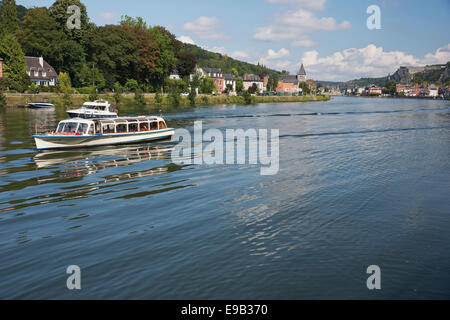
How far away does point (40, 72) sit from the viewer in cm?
10712

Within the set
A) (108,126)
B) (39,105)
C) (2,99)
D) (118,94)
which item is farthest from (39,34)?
(108,126)

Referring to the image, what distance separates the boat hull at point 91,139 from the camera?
32.8 m

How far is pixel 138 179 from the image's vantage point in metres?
23.2

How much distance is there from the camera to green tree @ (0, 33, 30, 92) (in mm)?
95625

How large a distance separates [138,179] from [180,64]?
123431 millimetres

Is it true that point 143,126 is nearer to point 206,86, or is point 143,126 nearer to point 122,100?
point 122,100

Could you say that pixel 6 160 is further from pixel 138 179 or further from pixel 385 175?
pixel 385 175

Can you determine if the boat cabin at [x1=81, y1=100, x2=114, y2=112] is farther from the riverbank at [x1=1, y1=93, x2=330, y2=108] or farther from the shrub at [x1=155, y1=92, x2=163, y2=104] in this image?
the shrub at [x1=155, y1=92, x2=163, y2=104]

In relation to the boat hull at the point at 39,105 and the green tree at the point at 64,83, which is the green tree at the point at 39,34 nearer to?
the green tree at the point at 64,83

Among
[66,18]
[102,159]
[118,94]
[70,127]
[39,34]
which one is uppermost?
[66,18]

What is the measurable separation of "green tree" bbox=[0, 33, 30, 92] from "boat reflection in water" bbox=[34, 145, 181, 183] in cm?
7495

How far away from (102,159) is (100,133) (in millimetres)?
7105

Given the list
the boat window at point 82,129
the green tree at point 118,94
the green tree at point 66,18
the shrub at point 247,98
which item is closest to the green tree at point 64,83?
the green tree at point 118,94

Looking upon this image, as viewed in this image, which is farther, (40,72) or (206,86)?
(206,86)
